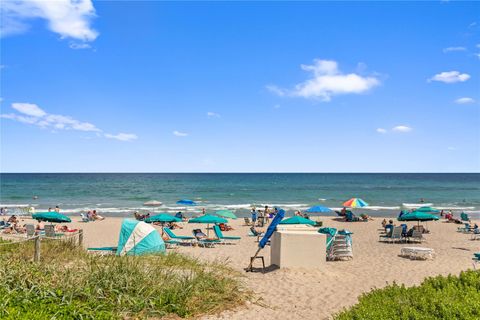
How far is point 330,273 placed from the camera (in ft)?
36.7

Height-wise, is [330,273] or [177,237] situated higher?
[330,273]

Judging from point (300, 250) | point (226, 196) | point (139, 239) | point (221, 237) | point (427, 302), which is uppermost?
point (427, 302)

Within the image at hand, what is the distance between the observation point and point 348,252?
46.5 ft

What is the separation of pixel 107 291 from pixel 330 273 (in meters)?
6.46

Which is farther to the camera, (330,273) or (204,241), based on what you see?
(204,241)

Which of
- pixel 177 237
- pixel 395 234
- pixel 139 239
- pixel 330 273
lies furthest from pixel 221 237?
pixel 330 273

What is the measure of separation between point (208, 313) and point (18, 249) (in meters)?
5.35

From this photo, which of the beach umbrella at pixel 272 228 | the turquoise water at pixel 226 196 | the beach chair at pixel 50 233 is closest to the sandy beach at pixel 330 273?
the beach umbrella at pixel 272 228

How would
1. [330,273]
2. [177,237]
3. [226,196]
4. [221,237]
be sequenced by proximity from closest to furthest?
[330,273], [177,237], [221,237], [226,196]

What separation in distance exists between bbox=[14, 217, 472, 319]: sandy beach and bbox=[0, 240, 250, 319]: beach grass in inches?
23.1

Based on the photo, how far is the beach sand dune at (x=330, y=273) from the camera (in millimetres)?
8055

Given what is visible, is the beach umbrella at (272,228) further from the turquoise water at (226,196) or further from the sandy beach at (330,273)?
the turquoise water at (226,196)

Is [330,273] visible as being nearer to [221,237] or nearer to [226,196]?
[221,237]

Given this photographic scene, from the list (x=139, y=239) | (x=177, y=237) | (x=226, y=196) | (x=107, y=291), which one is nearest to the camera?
(x=107, y=291)
